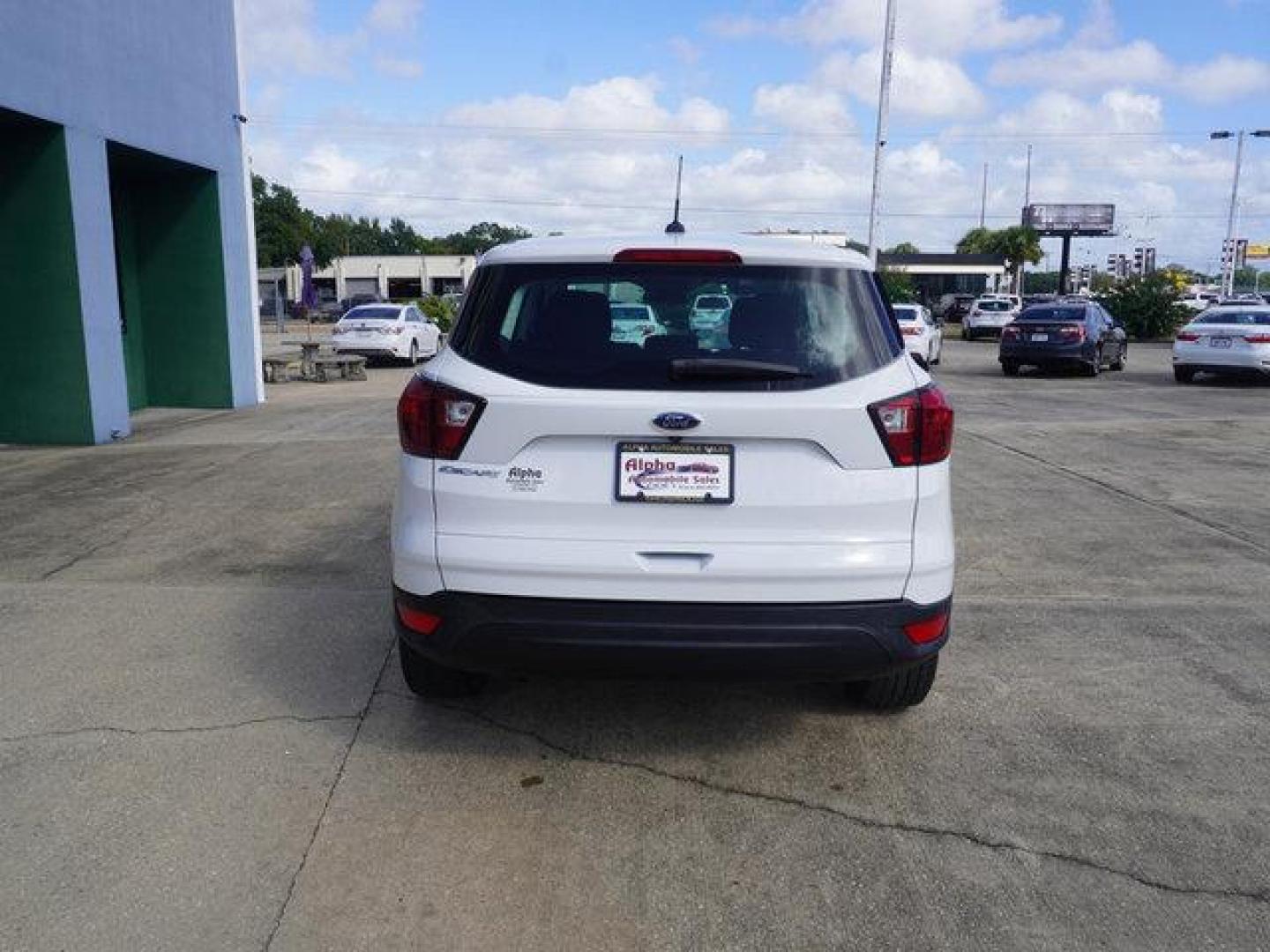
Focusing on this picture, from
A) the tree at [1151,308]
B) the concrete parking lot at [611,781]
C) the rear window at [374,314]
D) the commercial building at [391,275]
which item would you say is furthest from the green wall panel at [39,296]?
the commercial building at [391,275]

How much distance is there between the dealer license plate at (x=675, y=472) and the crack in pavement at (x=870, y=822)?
3.42ft

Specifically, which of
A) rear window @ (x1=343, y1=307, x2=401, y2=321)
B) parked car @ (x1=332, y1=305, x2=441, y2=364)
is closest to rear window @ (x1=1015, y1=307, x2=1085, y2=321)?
parked car @ (x1=332, y1=305, x2=441, y2=364)

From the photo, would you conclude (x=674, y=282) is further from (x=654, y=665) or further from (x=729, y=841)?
(x=729, y=841)

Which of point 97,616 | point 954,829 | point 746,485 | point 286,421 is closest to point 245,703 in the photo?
point 97,616

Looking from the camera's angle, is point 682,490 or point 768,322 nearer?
point 682,490

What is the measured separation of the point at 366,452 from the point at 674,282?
777cm

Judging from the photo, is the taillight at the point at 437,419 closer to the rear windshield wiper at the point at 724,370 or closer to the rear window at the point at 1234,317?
the rear windshield wiper at the point at 724,370

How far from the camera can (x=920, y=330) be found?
23.3m

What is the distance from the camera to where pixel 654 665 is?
3254 mm

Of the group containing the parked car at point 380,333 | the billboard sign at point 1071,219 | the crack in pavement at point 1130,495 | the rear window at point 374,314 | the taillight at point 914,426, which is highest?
the billboard sign at point 1071,219

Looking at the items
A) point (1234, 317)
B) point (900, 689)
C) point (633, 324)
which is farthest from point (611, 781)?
point (1234, 317)

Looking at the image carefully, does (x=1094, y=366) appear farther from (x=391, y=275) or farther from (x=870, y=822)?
(x=391, y=275)

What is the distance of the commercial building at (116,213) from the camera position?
416 inches

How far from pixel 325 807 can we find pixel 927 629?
204 cm
